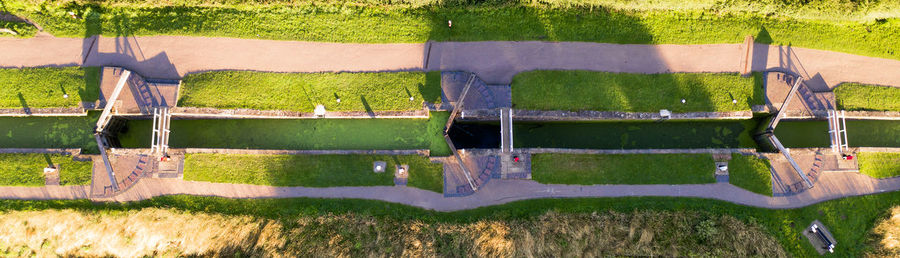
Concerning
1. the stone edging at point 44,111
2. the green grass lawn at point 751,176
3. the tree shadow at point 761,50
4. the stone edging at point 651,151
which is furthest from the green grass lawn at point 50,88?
the tree shadow at point 761,50

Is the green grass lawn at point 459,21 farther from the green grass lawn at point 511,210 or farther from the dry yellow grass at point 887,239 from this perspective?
the dry yellow grass at point 887,239

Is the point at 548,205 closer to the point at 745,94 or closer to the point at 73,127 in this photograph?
the point at 745,94

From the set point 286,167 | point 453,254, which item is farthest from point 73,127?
point 453,254

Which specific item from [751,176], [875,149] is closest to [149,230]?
[751,176]

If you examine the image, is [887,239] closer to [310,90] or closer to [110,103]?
[310,90]

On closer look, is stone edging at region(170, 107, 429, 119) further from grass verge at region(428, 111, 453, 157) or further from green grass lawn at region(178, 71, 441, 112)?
grass verge at region(428, 111, 453, 157)

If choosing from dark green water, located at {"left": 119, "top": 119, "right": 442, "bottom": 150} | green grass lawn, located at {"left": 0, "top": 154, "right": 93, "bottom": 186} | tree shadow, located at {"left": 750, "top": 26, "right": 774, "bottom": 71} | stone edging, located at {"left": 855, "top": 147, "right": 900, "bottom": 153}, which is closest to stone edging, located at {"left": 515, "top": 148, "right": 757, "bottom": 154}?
tree shadow, located at {"left": 750, "top": 26, "right": 774, "bottom": 71}
